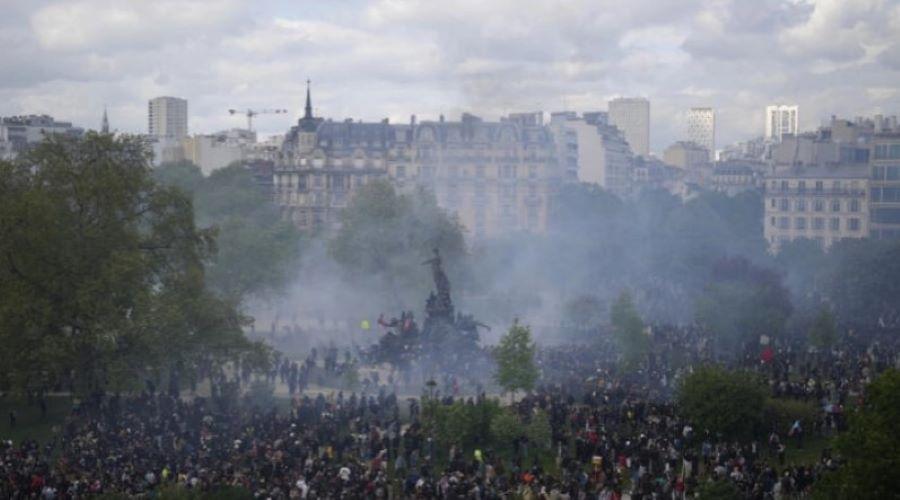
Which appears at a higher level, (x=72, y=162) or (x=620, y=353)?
(x=72, y=162)

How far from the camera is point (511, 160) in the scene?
13688 centimetres

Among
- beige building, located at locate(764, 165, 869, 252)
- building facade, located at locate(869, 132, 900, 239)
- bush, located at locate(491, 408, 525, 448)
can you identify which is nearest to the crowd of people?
bush, located at locate(491, 408, 525, 448)

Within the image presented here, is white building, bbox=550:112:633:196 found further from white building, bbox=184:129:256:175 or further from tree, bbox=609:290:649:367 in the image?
tree, bbox=609:290:649:367

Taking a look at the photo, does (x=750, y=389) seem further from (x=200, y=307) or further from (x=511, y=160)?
(x=511, y=160)

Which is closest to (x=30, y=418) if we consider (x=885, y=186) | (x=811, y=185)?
(x=885, y=186)

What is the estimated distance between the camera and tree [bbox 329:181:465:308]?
308 ft

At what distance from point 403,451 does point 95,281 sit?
16.8 meters

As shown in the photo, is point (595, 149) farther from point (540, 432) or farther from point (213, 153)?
point (540, 432)

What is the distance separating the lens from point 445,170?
136m

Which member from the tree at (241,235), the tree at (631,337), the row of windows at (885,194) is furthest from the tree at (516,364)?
the row of windows at (885,194)

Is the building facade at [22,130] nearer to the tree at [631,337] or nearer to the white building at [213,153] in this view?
the white building at [213,153]

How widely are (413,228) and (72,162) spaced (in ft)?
122

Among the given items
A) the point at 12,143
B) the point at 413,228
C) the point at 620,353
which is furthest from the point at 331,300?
the point at 12,143

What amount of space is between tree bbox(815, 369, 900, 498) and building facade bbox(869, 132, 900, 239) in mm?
88986
